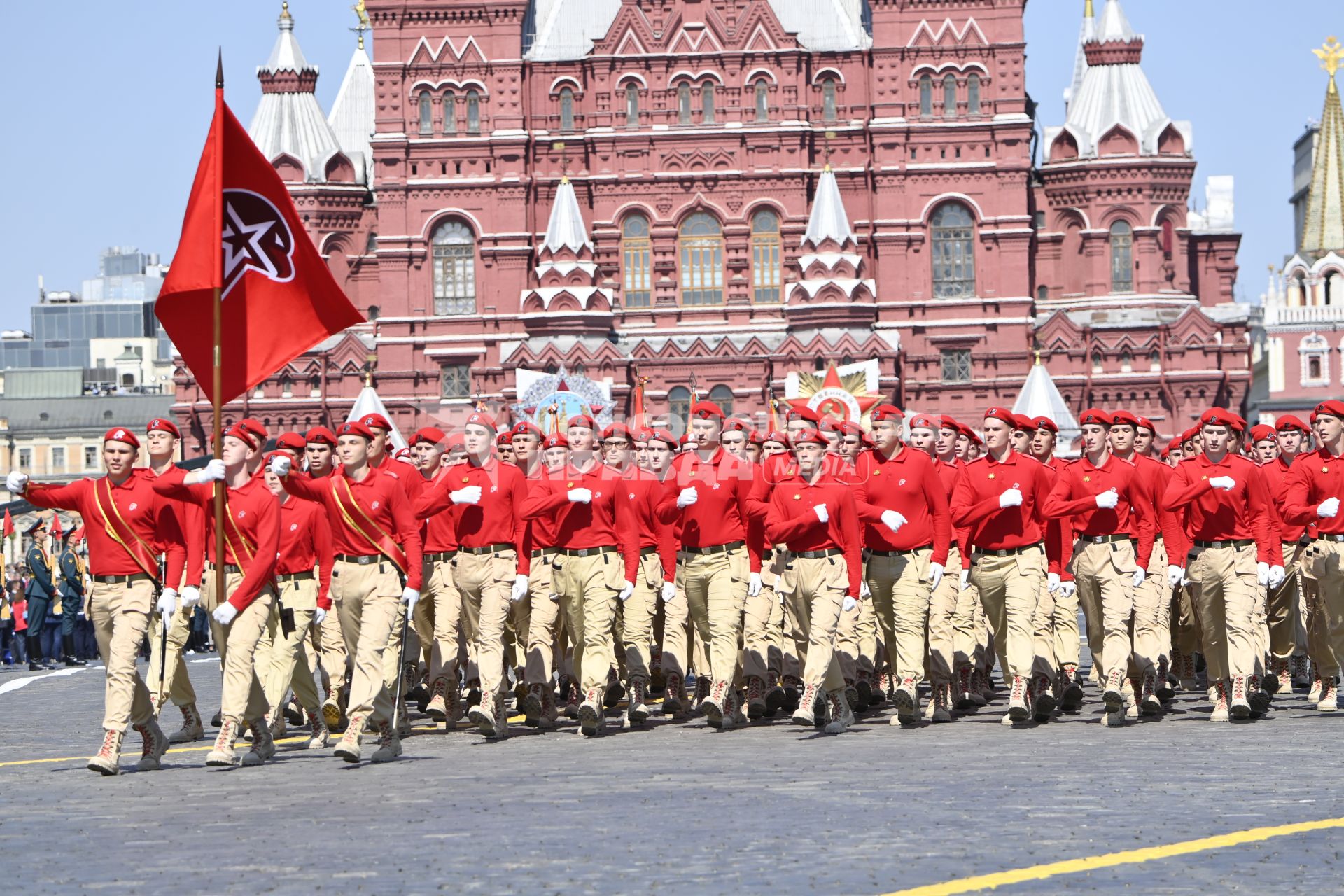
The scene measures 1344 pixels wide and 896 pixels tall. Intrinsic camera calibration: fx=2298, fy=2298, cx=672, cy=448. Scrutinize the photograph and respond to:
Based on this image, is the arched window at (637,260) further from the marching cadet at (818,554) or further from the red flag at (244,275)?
the red flag at (244,275)

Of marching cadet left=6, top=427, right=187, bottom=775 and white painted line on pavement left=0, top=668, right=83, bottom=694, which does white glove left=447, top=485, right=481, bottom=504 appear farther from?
white painted line on pavement left=0, top=668, right=83, bottom=694

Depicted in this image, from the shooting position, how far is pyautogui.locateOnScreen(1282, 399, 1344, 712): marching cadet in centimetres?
1608

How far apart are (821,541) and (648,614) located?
1.64 metres

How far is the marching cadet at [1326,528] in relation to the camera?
16.1 m

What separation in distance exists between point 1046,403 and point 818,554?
43231mm

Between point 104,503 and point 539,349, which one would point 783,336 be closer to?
point 539,349

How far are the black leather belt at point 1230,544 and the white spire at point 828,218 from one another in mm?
43230

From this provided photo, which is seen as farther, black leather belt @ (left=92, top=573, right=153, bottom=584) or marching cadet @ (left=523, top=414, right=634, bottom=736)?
marching cadet @ (left=523, top=414, right=634, bottom=736)

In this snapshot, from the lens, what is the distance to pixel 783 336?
59.8 meters

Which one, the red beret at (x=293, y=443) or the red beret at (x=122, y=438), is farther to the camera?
the red beret at (x=293, y=443)

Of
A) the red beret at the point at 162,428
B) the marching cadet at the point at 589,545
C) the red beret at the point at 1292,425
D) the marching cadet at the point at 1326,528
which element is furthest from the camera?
the red beret at the point at 1292,425

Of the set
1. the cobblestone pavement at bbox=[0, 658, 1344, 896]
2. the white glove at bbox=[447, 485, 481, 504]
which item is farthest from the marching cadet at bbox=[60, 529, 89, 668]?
the white glove at bbox=[447, 485, 481, 504]

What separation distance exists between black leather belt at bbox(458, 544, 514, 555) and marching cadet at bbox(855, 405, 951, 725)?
2351 mm

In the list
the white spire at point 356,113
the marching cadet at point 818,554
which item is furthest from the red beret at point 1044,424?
the white spire at point 356,113
